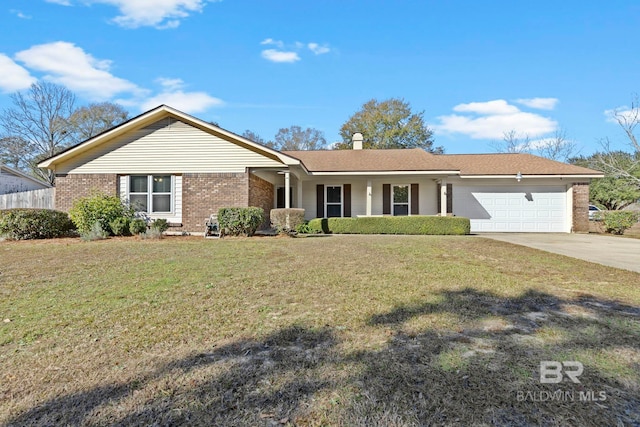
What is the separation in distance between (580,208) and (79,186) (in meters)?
22.3

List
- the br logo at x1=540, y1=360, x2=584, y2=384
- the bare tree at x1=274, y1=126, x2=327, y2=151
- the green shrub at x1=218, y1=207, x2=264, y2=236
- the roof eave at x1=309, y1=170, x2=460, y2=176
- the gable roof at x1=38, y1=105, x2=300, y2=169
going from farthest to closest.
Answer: the bare tree at x1=274, y1=126, x2=327, y2=151 → the roof eave at x1=309, y1=170, x2=460, y2=176 → the gable roof at x1=38, y1=105, x2=300, y2=169 → the green shrub at x1=218, y1=207, x2=264, y2=236 → the br logo at x1=540, y1=360, x2=584, y2=384

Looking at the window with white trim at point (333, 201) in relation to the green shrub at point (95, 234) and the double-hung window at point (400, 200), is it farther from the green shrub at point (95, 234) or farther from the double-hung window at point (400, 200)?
the green shrub at point (95, 234)

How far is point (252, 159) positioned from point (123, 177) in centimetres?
538

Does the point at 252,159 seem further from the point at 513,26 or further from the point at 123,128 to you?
the point at 513,26

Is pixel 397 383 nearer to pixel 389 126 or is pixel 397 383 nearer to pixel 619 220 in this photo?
pixel 619 220

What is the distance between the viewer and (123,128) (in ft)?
44.1

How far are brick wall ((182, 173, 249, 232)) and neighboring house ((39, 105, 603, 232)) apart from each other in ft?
0.13

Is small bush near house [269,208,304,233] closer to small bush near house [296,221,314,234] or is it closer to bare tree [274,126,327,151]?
small bush near house [296,221,314,234]

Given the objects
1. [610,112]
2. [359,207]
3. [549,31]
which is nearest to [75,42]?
[359,207]

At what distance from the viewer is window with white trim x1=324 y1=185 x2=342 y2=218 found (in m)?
17.6

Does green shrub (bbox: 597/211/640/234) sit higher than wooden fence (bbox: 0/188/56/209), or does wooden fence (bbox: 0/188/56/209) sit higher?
wooden fence (bbox: 0/188/56/209)

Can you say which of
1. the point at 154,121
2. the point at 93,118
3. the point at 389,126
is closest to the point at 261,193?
the point at 154,121

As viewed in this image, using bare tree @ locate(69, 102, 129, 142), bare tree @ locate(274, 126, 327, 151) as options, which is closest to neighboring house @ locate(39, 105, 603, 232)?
bare tree @ locate(274, 126, 327, 151)

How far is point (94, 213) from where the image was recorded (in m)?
12.0
